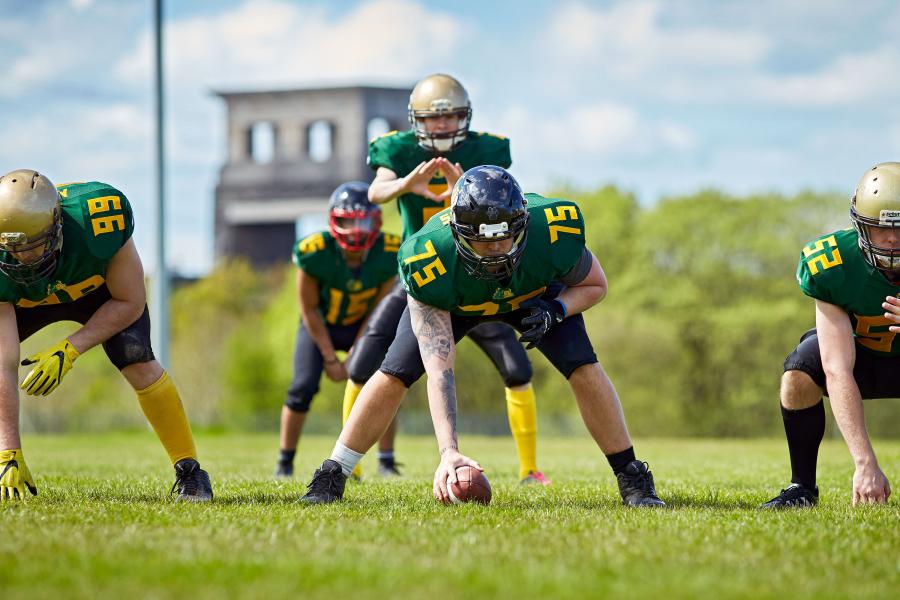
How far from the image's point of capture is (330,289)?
351 inches

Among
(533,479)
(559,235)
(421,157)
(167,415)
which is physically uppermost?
(421,157)

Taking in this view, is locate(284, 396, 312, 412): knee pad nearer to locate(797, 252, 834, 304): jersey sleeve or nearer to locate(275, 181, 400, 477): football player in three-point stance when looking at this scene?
locate(275, 181, 400, 477): football player in three-point stance

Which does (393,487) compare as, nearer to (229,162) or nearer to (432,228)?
(432,228)

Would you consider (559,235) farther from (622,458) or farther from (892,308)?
(892,308)

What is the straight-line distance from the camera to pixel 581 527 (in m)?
4.61

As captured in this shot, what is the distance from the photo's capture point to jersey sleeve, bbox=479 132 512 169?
→ 745 cm

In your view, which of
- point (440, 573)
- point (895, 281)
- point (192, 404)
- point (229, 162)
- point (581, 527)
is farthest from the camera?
point (229, 162)

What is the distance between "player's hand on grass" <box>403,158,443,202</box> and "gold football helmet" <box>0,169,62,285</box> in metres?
2.24

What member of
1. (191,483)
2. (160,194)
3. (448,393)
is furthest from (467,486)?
(160,194)

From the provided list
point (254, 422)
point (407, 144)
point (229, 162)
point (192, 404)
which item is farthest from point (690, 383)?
point (229, 162)

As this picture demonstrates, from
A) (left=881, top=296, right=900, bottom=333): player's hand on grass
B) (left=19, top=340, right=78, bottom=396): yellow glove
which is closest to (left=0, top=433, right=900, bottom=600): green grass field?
(left=19, top=340, right=78, bottom=396): yellow glove

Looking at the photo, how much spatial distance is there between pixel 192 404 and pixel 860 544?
40.7 metres

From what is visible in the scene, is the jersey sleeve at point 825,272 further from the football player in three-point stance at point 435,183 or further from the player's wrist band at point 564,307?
the football player in three-point stance at point 435,183

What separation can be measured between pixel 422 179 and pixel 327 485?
2.17 meters
